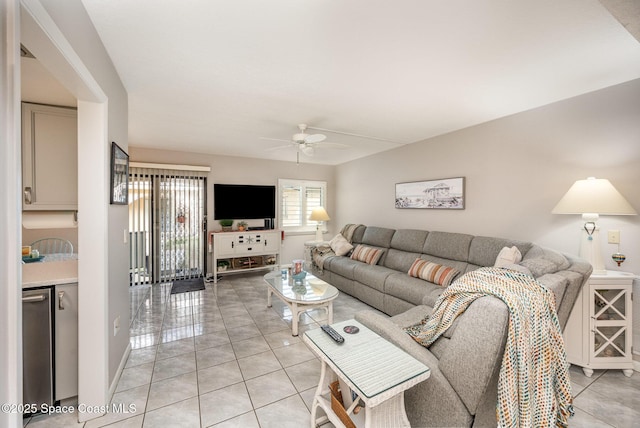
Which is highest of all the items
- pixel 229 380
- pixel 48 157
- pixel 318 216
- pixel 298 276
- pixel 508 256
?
pixel 48 157

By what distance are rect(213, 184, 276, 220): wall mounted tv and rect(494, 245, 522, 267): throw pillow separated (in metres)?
4.25

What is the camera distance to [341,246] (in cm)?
477

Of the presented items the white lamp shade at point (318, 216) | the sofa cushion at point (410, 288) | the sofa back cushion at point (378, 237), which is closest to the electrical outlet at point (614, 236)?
the sofa cushion at point (410, 288)

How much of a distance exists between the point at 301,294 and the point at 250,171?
3414 millimetres

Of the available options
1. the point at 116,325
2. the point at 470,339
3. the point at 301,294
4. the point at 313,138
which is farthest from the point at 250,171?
the point at 470,339

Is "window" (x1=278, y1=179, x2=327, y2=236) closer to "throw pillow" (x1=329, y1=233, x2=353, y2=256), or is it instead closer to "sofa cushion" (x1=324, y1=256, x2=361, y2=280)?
"throw pillow" (x1=329, y1=233, x2=353, y2=256)

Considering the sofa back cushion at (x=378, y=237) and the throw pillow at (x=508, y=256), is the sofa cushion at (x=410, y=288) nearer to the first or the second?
the throw pillow at (x=508, y=256)

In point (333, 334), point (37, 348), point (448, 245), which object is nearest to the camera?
point (333, 334)

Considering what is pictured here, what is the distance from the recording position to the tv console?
4754 mm

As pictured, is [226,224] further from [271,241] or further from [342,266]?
[342,266]

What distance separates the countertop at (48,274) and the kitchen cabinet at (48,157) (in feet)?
1.81

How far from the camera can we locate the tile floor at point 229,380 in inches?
66.4

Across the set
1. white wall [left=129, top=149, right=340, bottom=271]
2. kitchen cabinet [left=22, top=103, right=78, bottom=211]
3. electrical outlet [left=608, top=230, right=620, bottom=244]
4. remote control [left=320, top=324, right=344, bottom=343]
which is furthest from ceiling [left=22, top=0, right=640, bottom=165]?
remote control [left=320, top=324, right=344, bottom=343]

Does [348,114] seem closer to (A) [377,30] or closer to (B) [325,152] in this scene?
(A) [377,30]
